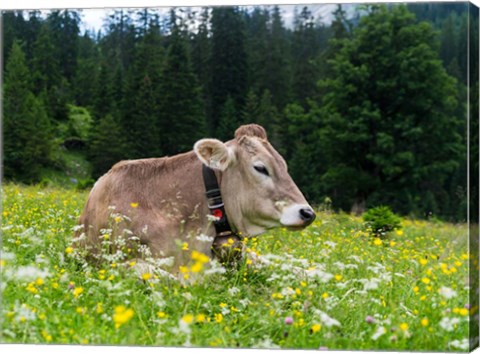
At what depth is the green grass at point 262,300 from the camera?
569 centimetres

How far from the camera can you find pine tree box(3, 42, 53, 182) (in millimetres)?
7305

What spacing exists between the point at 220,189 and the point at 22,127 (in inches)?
74.4

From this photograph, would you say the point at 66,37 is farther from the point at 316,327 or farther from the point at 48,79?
the point at 316,327

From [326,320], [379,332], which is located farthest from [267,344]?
[379,332]

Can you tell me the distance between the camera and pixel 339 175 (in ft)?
30.2

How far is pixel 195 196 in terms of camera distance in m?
7.02

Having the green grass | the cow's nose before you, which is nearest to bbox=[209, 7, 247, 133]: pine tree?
Answer: the cow's nose

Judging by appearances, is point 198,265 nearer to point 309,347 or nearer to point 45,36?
point 309,347

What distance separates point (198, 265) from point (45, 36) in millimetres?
3765

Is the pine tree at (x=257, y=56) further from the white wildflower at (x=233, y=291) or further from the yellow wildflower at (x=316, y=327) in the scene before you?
the yellow wildflower at (x=316, y=327)

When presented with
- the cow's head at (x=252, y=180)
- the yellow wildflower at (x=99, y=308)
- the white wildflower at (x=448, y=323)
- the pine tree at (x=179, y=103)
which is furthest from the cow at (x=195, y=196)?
the white wildflower at (x=448, y=323)

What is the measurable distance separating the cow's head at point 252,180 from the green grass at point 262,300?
31 cm

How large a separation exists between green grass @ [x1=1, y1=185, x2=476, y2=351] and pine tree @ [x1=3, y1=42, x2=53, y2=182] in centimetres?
69

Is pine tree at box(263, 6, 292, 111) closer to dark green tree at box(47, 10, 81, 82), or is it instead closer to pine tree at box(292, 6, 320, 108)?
pine tree at box(292, 6, 320, 108)
